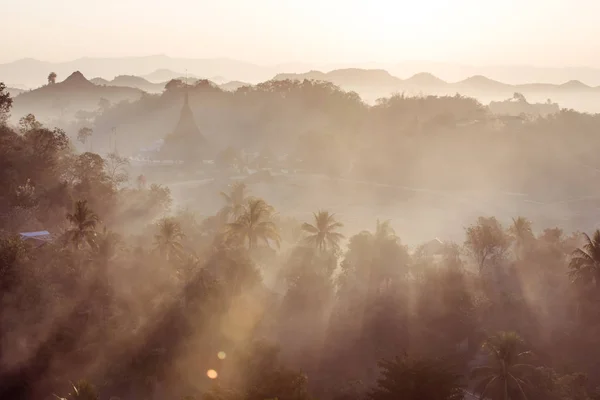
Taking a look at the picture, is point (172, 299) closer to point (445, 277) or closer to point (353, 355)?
point (353, 355)

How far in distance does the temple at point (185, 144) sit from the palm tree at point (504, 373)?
58696mm

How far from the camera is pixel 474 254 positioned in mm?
32938

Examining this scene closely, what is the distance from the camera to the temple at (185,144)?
247ft

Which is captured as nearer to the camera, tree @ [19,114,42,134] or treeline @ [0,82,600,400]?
treeline @ [0,82,600,400]

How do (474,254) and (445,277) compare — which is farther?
(474,254)

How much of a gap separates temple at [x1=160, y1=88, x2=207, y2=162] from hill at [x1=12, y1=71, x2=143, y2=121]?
69905mm

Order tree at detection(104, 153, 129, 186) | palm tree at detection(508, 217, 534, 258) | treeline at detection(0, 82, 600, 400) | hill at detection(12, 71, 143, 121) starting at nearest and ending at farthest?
treeline at detection(0, 82, 600, 400) < palm tree at detection(508, 217, 534, 258) < tree at detection(104, 153, 129, 186) < hill at detection(12, 71, 143, 121)

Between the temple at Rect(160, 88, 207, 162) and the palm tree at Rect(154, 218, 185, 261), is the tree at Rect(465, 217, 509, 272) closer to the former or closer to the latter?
the palm tree at Rect(154, 218, 185, 261)

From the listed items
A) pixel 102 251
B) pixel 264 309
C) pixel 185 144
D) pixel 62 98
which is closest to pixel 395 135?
pixel 185 144

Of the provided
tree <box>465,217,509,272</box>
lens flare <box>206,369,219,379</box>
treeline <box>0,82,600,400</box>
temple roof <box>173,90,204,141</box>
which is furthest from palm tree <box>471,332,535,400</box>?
temple roof <box>173,90,204,141</box>

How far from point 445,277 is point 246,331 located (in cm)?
1013

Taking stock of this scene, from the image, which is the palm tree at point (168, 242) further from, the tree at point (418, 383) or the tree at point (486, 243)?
the tree at point (486, 243)

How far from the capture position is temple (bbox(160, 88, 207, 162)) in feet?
247

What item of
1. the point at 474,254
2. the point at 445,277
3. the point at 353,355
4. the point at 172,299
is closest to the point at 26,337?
the point at 172,299
